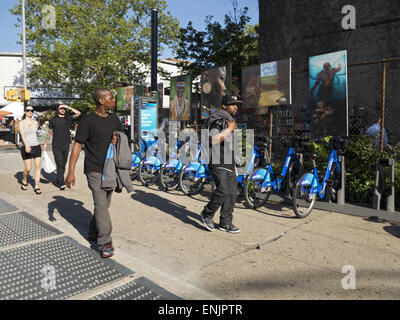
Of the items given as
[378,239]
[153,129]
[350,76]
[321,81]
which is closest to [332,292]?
[378,239]

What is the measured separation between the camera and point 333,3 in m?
14.1

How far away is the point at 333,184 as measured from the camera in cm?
620

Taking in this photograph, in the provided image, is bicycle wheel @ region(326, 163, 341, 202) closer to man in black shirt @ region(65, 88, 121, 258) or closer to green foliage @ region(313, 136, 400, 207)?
green foliage @ region(313, 136, 400, 207)

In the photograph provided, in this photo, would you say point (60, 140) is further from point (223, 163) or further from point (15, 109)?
point (15, 109)

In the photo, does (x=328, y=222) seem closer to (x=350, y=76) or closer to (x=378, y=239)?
(x=378, y=239)

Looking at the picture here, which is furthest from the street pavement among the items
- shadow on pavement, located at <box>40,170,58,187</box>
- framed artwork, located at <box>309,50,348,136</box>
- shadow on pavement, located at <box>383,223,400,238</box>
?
shadow on pavement, located at <box>40,170,58,187</box>

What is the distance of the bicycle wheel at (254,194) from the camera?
595 centimetres

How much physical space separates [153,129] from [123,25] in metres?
18.1

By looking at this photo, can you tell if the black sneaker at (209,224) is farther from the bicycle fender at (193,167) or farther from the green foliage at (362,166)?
the green foliage at (362,166)

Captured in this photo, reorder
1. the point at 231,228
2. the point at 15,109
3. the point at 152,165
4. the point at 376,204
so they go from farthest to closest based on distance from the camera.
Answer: the point at 15,109, the point at 152,165, the point at 376,204, the point at 231,228

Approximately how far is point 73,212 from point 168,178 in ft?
8.13

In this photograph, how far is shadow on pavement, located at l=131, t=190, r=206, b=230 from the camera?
553 centimetres

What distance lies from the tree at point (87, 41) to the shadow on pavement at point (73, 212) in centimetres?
2101

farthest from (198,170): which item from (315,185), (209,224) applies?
(315,185)
